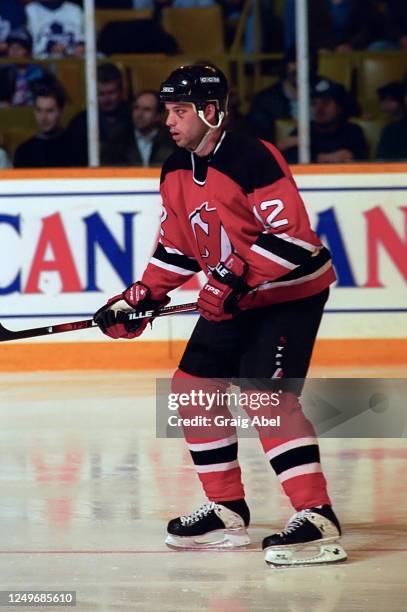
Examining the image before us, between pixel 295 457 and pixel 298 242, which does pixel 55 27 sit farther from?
pixel 295 457

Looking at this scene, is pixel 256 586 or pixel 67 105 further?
pixel 67 105

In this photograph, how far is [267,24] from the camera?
8.52 m

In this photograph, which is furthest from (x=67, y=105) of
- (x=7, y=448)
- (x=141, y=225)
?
(x=7, y=448)

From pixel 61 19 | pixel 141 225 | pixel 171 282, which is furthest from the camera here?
pixel 61 19

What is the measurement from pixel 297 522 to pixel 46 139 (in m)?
3.86

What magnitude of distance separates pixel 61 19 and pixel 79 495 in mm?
4094

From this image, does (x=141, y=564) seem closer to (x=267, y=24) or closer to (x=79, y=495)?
(x=79, y=495)

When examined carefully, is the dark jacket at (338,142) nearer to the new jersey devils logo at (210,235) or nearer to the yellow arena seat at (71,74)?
the yellow arena seat at (71,74)

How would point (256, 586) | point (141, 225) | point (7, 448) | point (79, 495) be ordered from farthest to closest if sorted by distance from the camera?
point (141, 225), point (7, 448), point (79, 495), point (256, 586)

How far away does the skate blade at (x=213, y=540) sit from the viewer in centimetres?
430

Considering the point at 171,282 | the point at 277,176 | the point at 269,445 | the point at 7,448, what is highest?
the point at 277,176

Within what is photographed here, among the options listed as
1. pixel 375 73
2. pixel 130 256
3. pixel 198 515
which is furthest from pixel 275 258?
pixel 375 73

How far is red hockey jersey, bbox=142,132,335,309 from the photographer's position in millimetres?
4090

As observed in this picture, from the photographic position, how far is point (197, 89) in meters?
4.21
